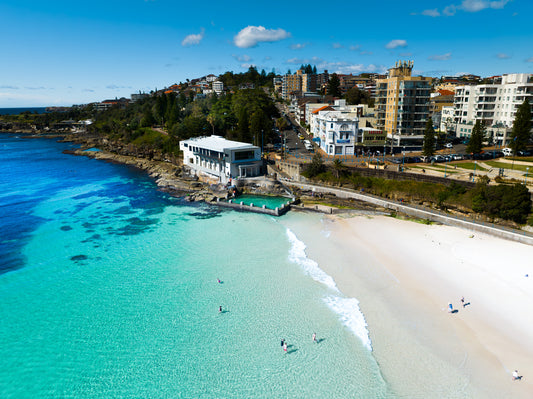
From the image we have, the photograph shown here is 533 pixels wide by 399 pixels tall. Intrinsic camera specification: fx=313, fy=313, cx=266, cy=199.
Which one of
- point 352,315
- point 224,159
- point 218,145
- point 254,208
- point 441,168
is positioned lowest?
point 352,315

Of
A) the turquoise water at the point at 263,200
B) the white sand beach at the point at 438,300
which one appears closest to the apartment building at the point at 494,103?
the white sand beach at the point at 438,300

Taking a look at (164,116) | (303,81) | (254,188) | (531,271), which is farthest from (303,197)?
(303,81)

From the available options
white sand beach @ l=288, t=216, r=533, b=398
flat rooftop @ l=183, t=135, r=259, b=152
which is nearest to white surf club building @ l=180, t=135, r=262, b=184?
flat rooftop @ l=183, t=135, r=259, b=152

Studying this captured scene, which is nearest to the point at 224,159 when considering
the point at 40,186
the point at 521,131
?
the point at 40,186

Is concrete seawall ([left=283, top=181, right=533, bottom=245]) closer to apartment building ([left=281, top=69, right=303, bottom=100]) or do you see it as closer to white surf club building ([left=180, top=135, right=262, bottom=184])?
white surf club building ([left=180, top=135, right=262, bottom=184])

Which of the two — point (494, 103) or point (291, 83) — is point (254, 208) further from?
point (291, 83)

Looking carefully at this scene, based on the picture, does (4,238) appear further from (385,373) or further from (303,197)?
(385,373)
